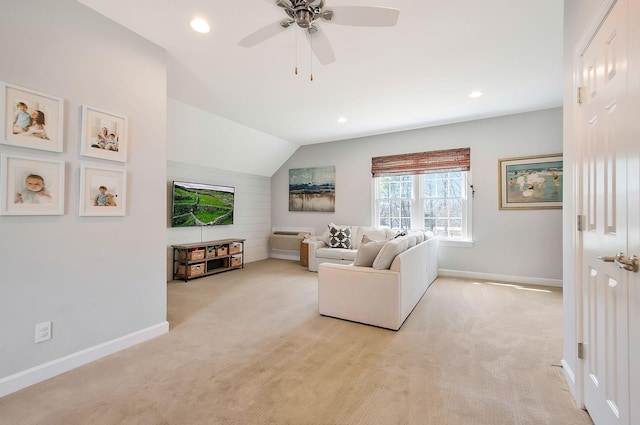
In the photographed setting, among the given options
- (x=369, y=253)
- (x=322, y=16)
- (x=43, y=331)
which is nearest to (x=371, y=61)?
(x=322, y=16)

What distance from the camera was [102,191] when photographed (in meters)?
2.28

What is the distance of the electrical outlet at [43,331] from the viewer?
1958 mm

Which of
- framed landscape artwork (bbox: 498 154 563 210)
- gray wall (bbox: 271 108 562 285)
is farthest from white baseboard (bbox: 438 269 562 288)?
framed landscape artwork (bbox: 498 154 563 210)

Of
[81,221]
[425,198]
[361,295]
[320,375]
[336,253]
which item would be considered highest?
[425,198]

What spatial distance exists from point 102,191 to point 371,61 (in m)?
2.76

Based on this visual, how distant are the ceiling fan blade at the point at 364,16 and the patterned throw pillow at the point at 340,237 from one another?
13.4 feet

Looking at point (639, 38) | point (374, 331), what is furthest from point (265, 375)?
point (639, 38)

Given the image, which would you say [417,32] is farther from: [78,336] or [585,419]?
[78,336]

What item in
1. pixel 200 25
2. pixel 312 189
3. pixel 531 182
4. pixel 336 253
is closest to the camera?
pixel 200 25

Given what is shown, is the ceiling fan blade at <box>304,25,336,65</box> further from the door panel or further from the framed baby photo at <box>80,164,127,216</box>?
the framed baby photo at <box>80,164,127,216</box>

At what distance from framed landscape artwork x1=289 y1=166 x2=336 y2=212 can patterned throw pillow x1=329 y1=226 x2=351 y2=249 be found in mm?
775

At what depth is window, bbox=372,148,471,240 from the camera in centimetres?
502

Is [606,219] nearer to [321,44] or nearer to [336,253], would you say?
[321,44]

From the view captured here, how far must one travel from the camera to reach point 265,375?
203cm
